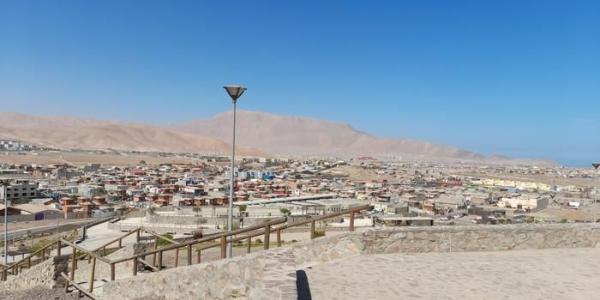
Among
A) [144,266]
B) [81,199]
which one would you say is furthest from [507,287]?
[81,199]

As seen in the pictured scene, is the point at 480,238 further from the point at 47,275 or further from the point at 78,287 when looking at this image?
the point at 47,275

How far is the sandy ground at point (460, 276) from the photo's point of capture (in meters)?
8.05

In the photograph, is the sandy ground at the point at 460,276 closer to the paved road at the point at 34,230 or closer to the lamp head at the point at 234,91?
the lamp head at the point at 234,91

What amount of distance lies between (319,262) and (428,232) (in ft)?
9.13

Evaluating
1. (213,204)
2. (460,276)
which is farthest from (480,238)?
(213,204)

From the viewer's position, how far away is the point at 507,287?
8.57 m

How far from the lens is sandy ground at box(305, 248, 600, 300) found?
26.4 feet

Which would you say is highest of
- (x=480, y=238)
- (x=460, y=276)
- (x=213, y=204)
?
(x=480, y=238)

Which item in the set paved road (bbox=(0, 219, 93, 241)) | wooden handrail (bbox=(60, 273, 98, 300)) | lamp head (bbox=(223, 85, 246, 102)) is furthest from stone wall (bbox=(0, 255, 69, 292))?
paved road (bbox=(0, 219, 93, 241))

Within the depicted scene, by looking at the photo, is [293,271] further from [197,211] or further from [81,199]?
[81,199]

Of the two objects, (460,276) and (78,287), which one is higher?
(460,276)

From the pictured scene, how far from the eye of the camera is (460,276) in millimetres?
9141

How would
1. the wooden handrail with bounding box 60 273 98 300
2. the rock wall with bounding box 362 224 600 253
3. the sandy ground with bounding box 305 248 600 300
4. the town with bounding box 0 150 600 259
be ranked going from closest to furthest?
the sandy ground with bounding box 305 248 600 300, the rock wall with bounding box 362 224 600 253, the wooden handrail with bounding box 60 273 98 300, the town with bounding box 0 150 600 259

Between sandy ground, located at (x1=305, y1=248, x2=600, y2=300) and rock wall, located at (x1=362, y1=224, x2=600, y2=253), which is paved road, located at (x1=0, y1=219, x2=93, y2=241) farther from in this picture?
sandy ground, located at (x1=305, y1=248, x2=600, y2=300)
